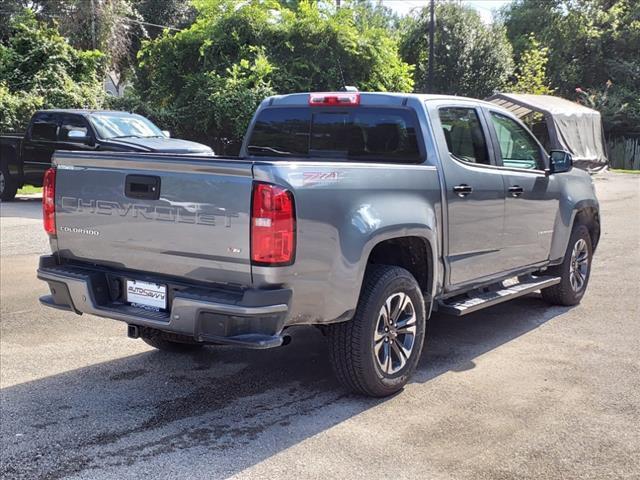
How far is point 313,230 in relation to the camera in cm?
410

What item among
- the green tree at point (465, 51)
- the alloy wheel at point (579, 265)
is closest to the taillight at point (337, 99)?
the alloy wheel at point (579, 265)

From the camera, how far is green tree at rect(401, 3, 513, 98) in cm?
3591

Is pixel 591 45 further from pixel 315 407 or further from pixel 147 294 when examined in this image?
pixel 147 294

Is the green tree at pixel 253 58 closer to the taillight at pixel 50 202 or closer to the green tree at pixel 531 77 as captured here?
the green tree at pixel 531 77

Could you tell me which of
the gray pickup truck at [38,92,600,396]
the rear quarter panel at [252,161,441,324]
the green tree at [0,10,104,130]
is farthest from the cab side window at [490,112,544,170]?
the green tree at [0,10,104,130]

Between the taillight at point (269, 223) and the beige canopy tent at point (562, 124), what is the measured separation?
21693mm

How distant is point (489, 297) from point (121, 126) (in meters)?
10.7

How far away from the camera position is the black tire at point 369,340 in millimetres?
4512

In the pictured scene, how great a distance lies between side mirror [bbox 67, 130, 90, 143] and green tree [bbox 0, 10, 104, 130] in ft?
23.0

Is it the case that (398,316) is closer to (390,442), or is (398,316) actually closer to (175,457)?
(390,442)

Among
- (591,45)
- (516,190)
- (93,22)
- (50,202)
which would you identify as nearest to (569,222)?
(516,190)

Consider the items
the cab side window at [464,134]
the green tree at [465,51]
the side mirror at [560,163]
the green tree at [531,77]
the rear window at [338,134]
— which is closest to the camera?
the rear window at [338,134]

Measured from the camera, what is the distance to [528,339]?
20.2 ft

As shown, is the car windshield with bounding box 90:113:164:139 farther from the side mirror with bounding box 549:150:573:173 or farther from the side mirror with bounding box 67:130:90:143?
the side mirror with bounding box 549:150:573:173
